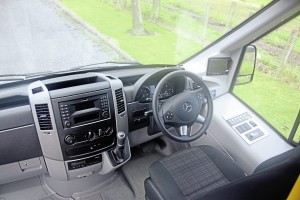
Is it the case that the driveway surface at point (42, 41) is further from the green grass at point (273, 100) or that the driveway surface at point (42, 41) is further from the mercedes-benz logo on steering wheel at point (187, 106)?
the green grass at point (273, 100)

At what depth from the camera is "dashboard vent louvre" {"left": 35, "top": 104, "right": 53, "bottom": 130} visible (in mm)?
1580

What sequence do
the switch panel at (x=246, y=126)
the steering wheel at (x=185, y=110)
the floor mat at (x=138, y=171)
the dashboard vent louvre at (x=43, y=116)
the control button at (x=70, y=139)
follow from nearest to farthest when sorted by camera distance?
the dashboard vent louvre at (x=43, y=116)
the control button at (x=70, y=139)
the steering wheel at (x=185, y=110)
the switch panel at (x=246, y=126)
the floor mat at (x=138, y=171)

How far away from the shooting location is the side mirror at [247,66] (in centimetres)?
225

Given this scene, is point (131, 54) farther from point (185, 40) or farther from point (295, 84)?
point (295, 84)

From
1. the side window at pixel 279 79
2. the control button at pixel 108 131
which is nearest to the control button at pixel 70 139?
the control button at pixel 108 131

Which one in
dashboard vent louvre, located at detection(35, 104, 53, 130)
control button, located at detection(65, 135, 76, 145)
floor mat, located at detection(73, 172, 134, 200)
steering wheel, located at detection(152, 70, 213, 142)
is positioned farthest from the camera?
floor mat, located at detection(73, 172, 134, 200)

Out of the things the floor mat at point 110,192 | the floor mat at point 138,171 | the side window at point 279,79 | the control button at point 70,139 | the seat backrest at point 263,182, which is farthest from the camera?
the floor mat at point 138,171

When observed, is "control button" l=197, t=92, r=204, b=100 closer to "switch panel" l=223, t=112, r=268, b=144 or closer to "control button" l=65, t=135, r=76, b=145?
"switch panel" l=223, t=112, r=268, b=144

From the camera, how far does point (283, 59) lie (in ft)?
6.66

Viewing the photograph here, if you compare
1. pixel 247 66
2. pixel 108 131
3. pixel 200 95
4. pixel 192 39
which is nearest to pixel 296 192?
pixel 200 95

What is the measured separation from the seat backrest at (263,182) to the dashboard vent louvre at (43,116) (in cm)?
114

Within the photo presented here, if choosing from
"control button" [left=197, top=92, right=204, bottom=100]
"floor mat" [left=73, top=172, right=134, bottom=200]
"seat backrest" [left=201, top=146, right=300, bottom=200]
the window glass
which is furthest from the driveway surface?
"seat backrest" [left=201, top=146, right=300, bottom=200]

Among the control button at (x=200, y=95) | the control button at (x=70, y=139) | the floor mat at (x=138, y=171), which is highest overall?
the control button at (x=200, y=95)

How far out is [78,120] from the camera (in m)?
1.72
